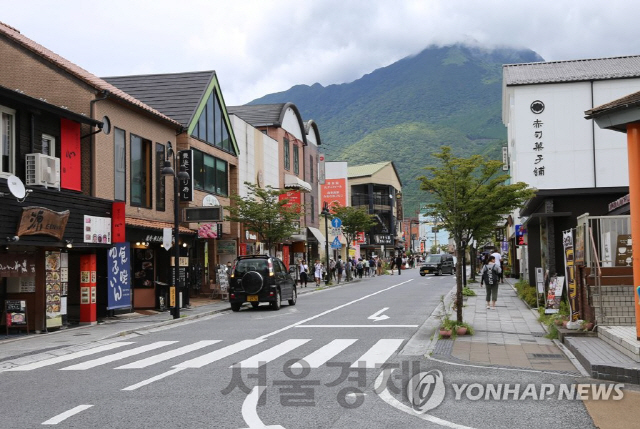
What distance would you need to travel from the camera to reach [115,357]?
13.4m

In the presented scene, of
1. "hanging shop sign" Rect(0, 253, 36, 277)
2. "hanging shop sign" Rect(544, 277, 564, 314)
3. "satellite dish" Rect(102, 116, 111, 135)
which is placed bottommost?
"hanging shop sign" Rect(544, 277, 564, 314)

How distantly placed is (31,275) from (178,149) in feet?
40.7

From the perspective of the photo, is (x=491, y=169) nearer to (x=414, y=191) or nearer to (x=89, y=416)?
(x=89, y=416)

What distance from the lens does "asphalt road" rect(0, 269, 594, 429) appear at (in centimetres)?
754

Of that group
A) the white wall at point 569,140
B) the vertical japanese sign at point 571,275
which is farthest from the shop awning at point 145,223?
the white wall at point 569,140

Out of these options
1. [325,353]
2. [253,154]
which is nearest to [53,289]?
[325,353]

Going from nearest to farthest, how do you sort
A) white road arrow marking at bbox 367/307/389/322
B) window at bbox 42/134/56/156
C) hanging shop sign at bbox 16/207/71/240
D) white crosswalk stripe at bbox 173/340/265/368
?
white crosswalk stripe at bbox 173/340/265/368 < hanging shop sign at bbox 16/207/71/240 < window at bbox 42/134/56/156 < white road arrow marking at bbox 367/307/389/322

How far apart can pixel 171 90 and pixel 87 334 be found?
56.4 feet

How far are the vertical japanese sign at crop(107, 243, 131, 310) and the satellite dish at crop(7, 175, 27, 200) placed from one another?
575cm

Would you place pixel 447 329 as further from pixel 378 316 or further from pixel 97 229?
→ pixel 97 229

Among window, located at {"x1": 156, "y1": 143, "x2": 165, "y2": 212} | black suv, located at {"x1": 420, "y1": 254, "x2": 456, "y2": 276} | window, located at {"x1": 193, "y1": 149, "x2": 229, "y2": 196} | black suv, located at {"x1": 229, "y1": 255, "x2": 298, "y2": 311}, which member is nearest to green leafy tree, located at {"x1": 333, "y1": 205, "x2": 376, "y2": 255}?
black suv, located at {"x1": 420, "y1": 254, "x2": 456, "y2": 276}

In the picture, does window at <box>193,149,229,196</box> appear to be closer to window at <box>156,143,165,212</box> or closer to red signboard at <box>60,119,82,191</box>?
window at <box>156,143,165,212</box>

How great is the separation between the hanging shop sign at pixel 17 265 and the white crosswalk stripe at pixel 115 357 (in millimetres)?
4746

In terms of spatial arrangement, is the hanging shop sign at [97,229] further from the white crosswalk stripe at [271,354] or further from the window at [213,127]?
the window at [213,127]
